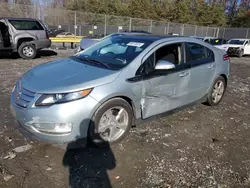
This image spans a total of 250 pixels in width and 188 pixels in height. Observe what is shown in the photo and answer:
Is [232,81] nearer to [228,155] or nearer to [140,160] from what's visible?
[228,155]

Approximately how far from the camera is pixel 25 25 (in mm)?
10812

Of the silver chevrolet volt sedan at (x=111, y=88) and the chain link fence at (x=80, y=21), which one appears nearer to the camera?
the silver chevrolet volt sedan at (x=111, y=88)

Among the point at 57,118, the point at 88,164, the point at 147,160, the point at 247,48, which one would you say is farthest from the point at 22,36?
the point at 247,48

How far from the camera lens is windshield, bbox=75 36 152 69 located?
361cm

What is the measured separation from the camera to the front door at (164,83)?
3576 millimetres

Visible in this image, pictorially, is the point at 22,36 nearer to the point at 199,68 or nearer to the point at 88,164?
the point at 199,68

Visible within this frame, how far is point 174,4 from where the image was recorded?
174 feet

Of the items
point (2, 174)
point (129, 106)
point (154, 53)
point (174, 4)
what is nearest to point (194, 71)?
point (154, 53)

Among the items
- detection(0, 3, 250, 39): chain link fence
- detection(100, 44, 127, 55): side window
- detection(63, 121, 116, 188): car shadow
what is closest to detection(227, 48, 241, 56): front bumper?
detection(0, 3, 250, 39): chain link fence

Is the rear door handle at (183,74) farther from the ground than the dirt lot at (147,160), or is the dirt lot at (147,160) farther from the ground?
the rear door handle at (183,74)

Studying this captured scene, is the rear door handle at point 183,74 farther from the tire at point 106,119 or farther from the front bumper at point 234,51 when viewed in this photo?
the front bumper at point 234,51

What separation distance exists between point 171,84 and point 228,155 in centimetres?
135

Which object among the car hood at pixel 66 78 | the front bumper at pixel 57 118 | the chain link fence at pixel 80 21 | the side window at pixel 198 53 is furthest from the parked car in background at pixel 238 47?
the front bumper at pixel 57 118

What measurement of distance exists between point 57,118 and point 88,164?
0.70m
